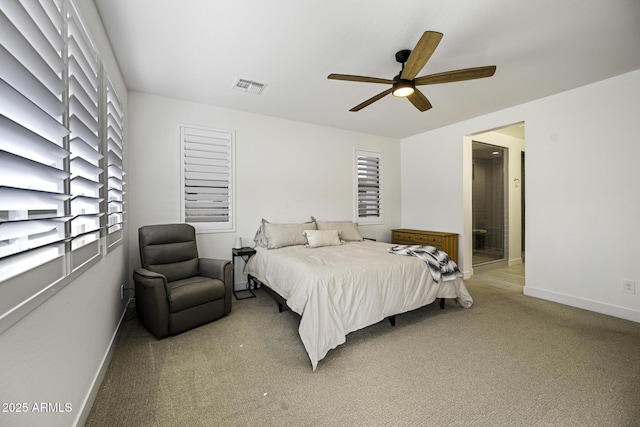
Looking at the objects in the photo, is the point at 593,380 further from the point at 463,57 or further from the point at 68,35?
→ the point at 68,35

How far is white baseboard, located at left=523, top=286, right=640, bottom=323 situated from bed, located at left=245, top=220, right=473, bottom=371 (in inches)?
51.3

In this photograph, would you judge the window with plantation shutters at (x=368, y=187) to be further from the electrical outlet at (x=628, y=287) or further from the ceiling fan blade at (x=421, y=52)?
the electrical outlet at (x=628, y=287)

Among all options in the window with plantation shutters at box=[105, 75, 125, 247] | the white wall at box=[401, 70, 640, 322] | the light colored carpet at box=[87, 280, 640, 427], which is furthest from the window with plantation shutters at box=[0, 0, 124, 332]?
the white wall at box=[401, 70, 640, 322]

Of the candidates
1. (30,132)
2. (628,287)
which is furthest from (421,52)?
(628,287)

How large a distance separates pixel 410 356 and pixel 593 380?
128cm

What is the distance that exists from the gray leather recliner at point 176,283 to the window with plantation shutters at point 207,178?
48cm

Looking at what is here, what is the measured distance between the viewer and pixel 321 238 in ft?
12.3

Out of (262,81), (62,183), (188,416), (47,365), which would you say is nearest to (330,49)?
(262,81)

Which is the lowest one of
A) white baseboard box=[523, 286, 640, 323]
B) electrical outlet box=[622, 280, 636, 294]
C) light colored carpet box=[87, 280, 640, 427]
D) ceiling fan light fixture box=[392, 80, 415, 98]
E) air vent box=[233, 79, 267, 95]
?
light colored carpet box=[87, 280, 640, 427]

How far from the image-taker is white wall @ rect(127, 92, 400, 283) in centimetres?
334

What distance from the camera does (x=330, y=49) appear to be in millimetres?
2391

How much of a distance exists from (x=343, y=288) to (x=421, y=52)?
2.01 m

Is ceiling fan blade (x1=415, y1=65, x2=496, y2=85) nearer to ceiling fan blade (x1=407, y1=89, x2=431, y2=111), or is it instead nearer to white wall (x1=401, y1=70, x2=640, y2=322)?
ceiling fan blade (x1=407, y1=89, x2=431, y2=111)

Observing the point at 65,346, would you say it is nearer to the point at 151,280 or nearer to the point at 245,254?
the point at 151,280
